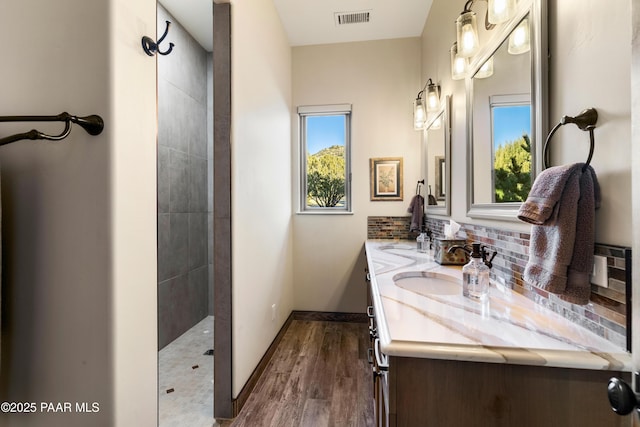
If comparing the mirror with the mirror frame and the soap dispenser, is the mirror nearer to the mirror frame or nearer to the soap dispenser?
the mirror frame

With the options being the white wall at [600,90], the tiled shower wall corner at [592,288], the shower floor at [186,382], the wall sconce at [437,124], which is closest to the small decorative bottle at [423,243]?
the tiled shower wall corner at [592,288]

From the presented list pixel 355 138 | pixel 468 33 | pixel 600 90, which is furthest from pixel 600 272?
pixel 355 138

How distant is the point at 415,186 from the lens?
3096 mm

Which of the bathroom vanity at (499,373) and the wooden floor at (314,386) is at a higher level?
the bathroom vanity at (499,373)

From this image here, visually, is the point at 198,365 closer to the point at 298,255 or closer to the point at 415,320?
the point at 298,255

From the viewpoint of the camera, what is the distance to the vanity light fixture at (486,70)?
1.45 metres

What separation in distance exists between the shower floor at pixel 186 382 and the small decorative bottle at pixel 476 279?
157cm

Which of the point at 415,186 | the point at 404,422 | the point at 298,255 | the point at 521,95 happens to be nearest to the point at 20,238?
the point at 404,422

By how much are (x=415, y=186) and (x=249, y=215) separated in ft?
6.19

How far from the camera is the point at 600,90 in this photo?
2.68 ft

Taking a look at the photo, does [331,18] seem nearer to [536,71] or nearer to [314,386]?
[536,71]

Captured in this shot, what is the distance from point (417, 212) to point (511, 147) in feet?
5.40

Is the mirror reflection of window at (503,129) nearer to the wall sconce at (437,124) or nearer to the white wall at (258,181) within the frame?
the wall sconce at (437,124)

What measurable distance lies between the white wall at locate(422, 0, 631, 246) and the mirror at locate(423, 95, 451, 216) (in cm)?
110
